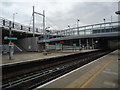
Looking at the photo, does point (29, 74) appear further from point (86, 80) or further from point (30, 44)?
point (30, 44)

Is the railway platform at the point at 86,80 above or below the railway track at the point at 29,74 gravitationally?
above

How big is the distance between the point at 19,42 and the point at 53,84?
3947 centimetres

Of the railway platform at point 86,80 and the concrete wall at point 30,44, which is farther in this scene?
the concrete wall at point 30,44

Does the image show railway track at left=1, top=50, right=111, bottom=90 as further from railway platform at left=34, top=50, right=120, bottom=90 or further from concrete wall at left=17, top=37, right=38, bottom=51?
concrete wall at left=17, top=37, right=38, bottom=51

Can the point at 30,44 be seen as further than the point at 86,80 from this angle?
Yes

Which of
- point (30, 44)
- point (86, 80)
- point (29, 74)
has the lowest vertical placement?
point (29, 74)

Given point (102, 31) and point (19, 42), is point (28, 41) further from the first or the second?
point (102, 31)

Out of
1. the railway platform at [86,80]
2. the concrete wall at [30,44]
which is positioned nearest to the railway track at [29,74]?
the railway platform at [86,80]

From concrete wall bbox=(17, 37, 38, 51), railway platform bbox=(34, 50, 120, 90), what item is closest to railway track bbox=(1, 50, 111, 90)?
railway platform bbox=(34, 50, 120, 90)

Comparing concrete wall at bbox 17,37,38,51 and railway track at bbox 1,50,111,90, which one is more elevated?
concrete wall at bbox 17,37,38,51

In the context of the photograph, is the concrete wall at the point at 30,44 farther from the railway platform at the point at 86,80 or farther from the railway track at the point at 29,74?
the railway platform at the point at 86,80

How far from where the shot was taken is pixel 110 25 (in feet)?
58.7

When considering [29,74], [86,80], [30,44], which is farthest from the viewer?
[30,44]

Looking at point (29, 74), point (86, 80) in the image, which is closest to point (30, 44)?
point (29, 74)
